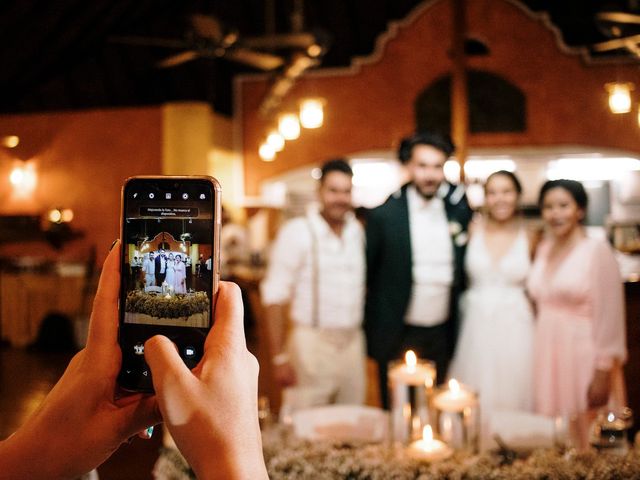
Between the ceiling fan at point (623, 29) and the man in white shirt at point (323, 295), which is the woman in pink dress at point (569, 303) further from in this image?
the man in white shirt at point (323, 295)

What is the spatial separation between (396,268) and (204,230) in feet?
5.84

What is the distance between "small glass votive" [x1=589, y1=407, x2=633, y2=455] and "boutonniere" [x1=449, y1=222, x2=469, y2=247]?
123cm

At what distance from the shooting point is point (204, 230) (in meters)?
0.71

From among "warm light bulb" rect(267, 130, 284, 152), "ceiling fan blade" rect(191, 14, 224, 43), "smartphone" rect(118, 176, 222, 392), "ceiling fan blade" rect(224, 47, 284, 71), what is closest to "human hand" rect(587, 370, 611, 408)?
"smartphone" rect(118, 176, 222, 392)

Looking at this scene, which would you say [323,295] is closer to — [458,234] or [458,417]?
[458,234]

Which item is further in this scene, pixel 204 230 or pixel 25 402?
pixel 25 402

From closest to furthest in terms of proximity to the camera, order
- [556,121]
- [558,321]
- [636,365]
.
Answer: [636,365] → [558,321] → [556,121]

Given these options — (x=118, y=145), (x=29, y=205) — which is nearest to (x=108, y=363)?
(x=29, y=205)

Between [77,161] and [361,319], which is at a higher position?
[77,161]

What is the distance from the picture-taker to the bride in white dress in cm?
227

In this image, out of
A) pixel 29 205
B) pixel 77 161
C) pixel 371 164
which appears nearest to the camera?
pixel 29 205

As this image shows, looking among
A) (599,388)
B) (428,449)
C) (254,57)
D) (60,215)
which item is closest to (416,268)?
(599,388)

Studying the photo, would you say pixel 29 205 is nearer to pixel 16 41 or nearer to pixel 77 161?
pixel 77 161

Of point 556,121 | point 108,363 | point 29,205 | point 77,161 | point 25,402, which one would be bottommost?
point 25,402
